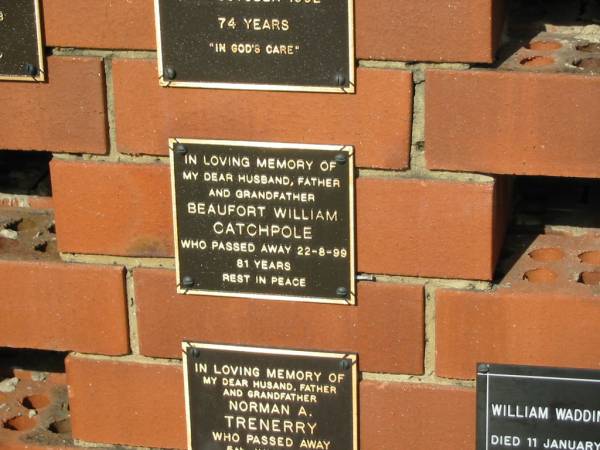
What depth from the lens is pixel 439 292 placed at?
6.78ft

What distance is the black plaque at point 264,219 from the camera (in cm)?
204

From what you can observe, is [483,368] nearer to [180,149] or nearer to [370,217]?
[370,217]

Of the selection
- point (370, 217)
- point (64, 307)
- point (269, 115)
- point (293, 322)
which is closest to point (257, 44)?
point (269, 115)

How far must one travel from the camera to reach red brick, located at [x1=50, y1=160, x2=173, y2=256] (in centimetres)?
211

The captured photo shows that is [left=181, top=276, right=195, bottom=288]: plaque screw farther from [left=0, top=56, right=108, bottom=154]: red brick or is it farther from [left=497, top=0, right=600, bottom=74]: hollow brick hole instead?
[left=497, top=0, right=600, bottom=74]: hollow brick hole

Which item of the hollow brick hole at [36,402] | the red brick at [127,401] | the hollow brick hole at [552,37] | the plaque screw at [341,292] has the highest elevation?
the hollow brick hole at [552,37]

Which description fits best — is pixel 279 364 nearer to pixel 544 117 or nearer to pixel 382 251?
pixel 382 251

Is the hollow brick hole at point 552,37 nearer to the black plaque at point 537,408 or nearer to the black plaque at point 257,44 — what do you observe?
the black plaque at point 257,44

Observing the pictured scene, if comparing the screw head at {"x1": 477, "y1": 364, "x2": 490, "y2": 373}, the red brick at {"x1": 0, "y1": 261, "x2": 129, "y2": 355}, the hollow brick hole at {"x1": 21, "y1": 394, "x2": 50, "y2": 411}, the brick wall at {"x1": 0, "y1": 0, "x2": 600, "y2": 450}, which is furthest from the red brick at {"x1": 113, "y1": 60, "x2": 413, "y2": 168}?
the hollow brick hole at {"x1": 21, "y1": 394, "x2": 50, "y2": 411}

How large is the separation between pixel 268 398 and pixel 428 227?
42 cm

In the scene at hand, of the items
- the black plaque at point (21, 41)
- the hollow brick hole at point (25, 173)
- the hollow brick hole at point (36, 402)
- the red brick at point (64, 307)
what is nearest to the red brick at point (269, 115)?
the black plaque at point (21, 41)

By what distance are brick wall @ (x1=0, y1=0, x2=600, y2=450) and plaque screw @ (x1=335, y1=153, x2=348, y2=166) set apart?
0.03 metres

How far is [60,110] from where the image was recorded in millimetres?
2100

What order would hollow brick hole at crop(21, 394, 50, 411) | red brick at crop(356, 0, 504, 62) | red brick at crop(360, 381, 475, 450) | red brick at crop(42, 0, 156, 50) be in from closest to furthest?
red brick at crop(356, 0, 504, 62)
red brick at crop(42, 0, 156, 50)
red brick at crop(360, 381, 475, 450)
hollow brick hole at crop(21, 394, 50, 411)
